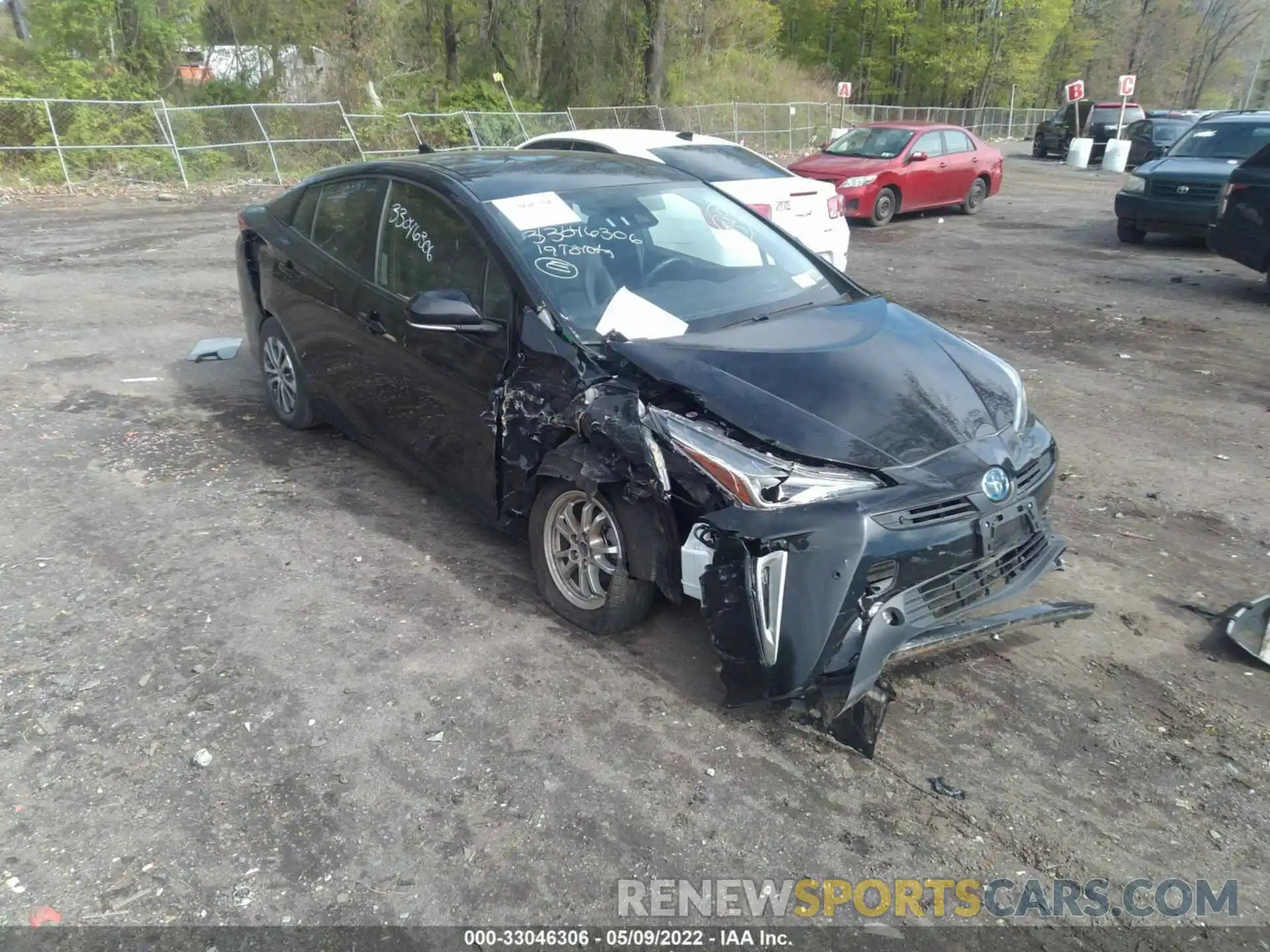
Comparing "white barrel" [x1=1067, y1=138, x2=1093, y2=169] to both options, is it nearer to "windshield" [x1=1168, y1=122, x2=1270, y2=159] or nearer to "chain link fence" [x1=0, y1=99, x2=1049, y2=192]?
"chain link fence" [x1=0, y1=99, x2=1049, y2=192]

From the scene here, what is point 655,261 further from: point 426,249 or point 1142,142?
point 1142,142

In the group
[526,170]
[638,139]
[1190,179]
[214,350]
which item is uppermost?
[526,170]

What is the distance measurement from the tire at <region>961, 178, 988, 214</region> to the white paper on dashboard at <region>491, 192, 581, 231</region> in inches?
591

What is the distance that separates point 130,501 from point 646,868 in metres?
3.77

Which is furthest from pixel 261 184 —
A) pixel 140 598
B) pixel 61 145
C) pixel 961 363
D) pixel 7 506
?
pixel 961 363

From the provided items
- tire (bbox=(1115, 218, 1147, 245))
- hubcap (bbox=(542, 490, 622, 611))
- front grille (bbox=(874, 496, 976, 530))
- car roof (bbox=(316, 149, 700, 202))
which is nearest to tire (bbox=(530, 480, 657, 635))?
hubcap (bbox=(542, 490, 622, 611))

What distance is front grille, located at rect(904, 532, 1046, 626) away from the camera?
3061 millimetres

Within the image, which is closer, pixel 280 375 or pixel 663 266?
pixel 663 266

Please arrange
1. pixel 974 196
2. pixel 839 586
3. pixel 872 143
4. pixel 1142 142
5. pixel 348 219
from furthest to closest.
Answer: pixel 1142 142
pixel 974 196
pixel 872 143
pixel 348 219
pixel 839 586

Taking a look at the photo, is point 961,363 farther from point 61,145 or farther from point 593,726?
point 61,145

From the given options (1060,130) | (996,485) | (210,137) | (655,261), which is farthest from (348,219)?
(1060,130)

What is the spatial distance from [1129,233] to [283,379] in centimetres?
1287

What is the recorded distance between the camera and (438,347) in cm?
427

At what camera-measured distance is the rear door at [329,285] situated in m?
4.95
